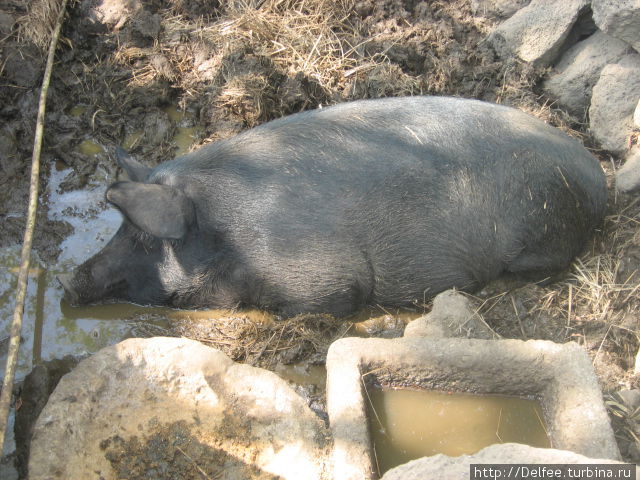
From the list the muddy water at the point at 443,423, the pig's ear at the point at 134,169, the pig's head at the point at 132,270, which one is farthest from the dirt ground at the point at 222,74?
the muddy water at the point at 443,423

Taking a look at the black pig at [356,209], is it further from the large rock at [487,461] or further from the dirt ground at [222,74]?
the large rock at [487,461]

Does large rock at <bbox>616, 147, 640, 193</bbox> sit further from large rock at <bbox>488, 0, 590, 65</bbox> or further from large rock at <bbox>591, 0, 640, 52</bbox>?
large rock at <bbox>488, 0, 590, 65</bbox>

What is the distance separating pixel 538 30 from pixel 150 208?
297 cm

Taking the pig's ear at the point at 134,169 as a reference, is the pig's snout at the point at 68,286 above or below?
below

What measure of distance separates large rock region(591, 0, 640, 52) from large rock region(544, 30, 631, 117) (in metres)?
0.27

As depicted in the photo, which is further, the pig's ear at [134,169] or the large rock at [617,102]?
the large rock at [617,102]

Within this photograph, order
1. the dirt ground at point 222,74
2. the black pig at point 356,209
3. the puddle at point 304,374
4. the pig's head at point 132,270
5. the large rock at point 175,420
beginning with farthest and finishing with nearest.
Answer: the dirt ground at point 222,74 < the pig's head at point 132,270 < the puddle at point 304,374 < the black pig at point 356,209 < the large rock at point 175,420

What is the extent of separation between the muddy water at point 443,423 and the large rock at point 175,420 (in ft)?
1.02

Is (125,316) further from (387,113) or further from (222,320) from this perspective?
(387,113)

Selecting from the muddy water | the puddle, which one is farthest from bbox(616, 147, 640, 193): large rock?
the puddle

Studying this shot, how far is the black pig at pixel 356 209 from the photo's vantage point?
3764 mm

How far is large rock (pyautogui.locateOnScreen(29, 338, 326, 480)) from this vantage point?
3.01 m

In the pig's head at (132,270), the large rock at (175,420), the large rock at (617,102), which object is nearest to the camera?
the large rock at (175,420)


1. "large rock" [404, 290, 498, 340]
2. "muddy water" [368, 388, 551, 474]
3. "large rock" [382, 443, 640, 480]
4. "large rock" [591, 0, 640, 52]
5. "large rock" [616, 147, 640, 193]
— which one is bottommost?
"muddy water" [368, 388, 551, 474]
